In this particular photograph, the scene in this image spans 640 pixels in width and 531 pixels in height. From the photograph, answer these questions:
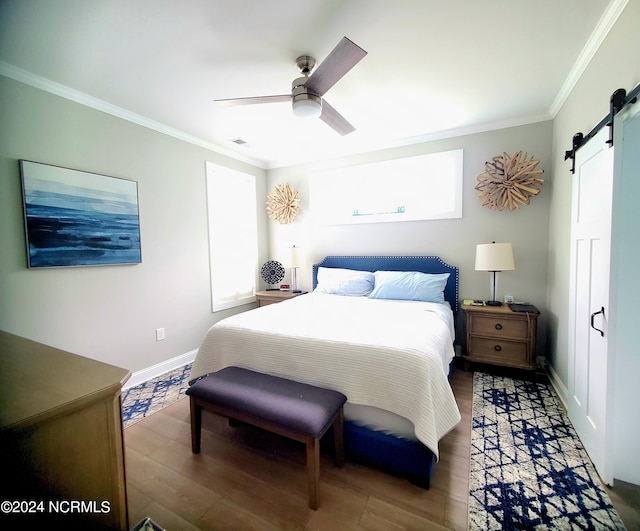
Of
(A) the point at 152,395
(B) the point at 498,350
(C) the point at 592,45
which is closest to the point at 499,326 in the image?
(B) the point at 498,350

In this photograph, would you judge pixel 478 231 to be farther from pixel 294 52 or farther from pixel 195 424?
pixel 195 424

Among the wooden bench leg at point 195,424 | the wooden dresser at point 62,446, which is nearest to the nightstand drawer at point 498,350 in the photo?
the wooden bench leg at point 195,424

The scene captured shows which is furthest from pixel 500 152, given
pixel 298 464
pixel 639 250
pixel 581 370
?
pixel 298 464

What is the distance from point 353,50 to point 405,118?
5.43ft

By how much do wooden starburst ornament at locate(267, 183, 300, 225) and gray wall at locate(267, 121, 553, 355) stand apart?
78 centimetres

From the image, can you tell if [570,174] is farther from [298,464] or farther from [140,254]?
[140,254]

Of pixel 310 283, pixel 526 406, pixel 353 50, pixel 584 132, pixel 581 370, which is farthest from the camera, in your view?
pixel 310 283

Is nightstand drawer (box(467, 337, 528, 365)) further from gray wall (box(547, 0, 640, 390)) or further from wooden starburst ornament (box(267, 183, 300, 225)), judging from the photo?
wooden starburst ornament (box(267, 183, 300, 225))

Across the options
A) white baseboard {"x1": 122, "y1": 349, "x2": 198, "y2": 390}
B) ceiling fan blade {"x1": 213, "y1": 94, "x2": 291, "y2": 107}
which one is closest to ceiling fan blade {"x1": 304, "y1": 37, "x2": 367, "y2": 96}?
ceiling fan blade {"x1": 213, "y1": 94, "x2": 291, "y2": 107}

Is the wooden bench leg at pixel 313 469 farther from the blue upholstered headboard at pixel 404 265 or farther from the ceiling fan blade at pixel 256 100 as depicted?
the blue upholstered headboard at pixel 404 265

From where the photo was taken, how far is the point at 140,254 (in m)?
2.75

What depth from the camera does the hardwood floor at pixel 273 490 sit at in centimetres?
133

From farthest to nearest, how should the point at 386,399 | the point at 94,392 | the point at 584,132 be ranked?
the point at 584,132 < the point at 386,399 < the point at 94,392

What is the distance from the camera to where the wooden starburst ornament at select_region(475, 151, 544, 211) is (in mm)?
2814
